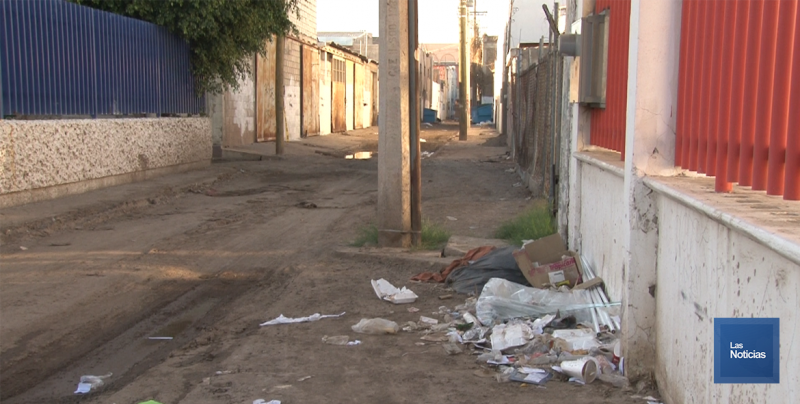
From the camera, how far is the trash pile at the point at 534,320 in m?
4.59

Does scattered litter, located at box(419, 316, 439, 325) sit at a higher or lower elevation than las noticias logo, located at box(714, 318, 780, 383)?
lower

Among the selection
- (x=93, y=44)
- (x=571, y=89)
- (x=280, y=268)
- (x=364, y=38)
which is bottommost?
(x=280, y=268)

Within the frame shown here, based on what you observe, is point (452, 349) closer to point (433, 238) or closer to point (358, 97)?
point (433, 238)

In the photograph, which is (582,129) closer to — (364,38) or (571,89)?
(571,89)

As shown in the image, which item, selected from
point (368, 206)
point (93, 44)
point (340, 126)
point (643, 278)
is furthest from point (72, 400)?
point (340, 126)

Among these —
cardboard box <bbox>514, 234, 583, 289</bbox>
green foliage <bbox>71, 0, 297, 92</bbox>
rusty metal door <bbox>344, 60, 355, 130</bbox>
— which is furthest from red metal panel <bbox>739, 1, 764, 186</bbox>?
rusty metal door <bbox>344, 60, 355, 130</bbox>

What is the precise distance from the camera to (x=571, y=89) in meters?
7.41

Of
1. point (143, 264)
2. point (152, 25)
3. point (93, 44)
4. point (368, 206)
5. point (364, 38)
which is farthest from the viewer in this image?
point (364, 38)

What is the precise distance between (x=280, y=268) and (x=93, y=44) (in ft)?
25.3

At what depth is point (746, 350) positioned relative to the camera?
114 inches

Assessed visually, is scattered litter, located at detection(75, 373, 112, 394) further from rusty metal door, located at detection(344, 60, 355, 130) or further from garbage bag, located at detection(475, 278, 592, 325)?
rusty metal door, located at detection(344, 60, 355, 130)

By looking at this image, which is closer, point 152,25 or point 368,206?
point 368,206

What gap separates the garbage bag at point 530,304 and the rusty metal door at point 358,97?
3893cm

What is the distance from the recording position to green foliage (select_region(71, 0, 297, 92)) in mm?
16516
